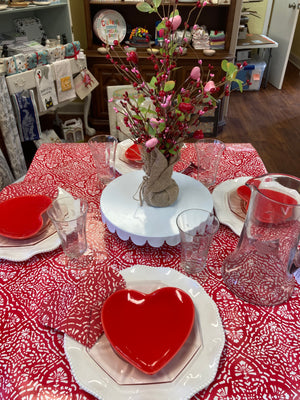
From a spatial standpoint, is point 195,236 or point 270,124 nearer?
point 195,236

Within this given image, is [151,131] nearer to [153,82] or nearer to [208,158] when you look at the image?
[153,82]

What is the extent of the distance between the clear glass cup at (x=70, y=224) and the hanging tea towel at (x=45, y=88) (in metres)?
1.80

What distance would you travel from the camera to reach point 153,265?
1.00 metres

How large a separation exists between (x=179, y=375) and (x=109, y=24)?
326 cm

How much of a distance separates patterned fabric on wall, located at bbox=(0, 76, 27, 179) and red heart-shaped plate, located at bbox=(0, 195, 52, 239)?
4.81ft

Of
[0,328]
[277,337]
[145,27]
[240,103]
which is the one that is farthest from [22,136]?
[240,103]

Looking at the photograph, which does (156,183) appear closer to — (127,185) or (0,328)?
(127,185)

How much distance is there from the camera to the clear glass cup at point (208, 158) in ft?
4.11

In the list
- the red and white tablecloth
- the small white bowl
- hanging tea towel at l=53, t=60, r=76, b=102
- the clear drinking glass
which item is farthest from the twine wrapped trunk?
the small white bowl

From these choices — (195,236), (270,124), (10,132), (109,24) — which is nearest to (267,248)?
(195,236)

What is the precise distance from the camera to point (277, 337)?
81 centimetres

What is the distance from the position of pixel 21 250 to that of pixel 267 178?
771 mm

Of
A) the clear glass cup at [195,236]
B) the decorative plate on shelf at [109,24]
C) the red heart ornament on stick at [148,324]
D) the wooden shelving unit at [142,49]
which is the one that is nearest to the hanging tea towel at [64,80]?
the wooden shelving unit at [142,49]

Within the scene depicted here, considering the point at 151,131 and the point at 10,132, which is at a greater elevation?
the point at 151,131
